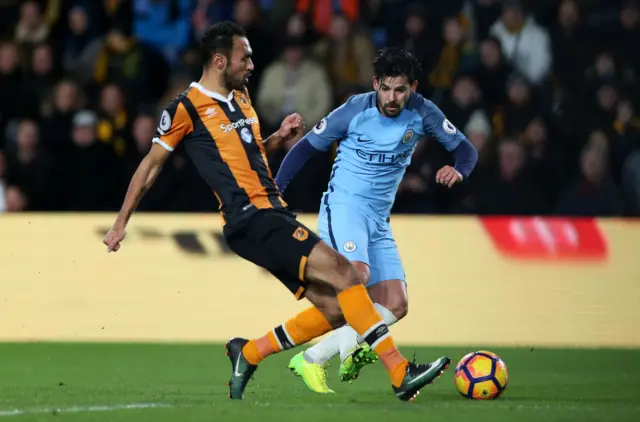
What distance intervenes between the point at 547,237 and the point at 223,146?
523 cm

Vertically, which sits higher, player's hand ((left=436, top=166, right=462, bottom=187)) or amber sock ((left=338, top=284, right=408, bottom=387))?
player's hand ((left=436, top=166, right=462, bottom=187))

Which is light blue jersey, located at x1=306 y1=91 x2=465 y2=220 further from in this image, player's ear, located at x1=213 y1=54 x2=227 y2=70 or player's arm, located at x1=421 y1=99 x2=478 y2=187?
player's ear, located at x1=213 y1=54 x2=227 y2=70

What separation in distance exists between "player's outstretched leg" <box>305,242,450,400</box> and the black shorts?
0.06 m

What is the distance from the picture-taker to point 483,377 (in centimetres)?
714

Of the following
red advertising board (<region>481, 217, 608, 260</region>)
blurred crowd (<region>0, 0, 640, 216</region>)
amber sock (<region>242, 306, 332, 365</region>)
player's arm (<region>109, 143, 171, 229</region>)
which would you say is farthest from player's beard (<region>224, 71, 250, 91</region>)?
blurred crowd (<region>0, 0, 640, 216</region>)

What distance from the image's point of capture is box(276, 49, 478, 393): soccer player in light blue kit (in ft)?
25.7

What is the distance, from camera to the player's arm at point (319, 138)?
8078mm

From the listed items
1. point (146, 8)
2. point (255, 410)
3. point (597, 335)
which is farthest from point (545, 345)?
point (146, 8)

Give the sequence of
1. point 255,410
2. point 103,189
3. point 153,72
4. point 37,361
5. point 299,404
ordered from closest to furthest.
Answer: point 255,410 < point 299,404 < point 37,361 < point 103,189 < point 153,72

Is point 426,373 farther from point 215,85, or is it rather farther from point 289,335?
point 215,85

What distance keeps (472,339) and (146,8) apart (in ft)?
19.5

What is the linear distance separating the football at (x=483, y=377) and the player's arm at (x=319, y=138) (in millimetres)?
1719

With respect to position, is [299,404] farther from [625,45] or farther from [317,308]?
[625,45]

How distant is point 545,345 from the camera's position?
11.1 m
